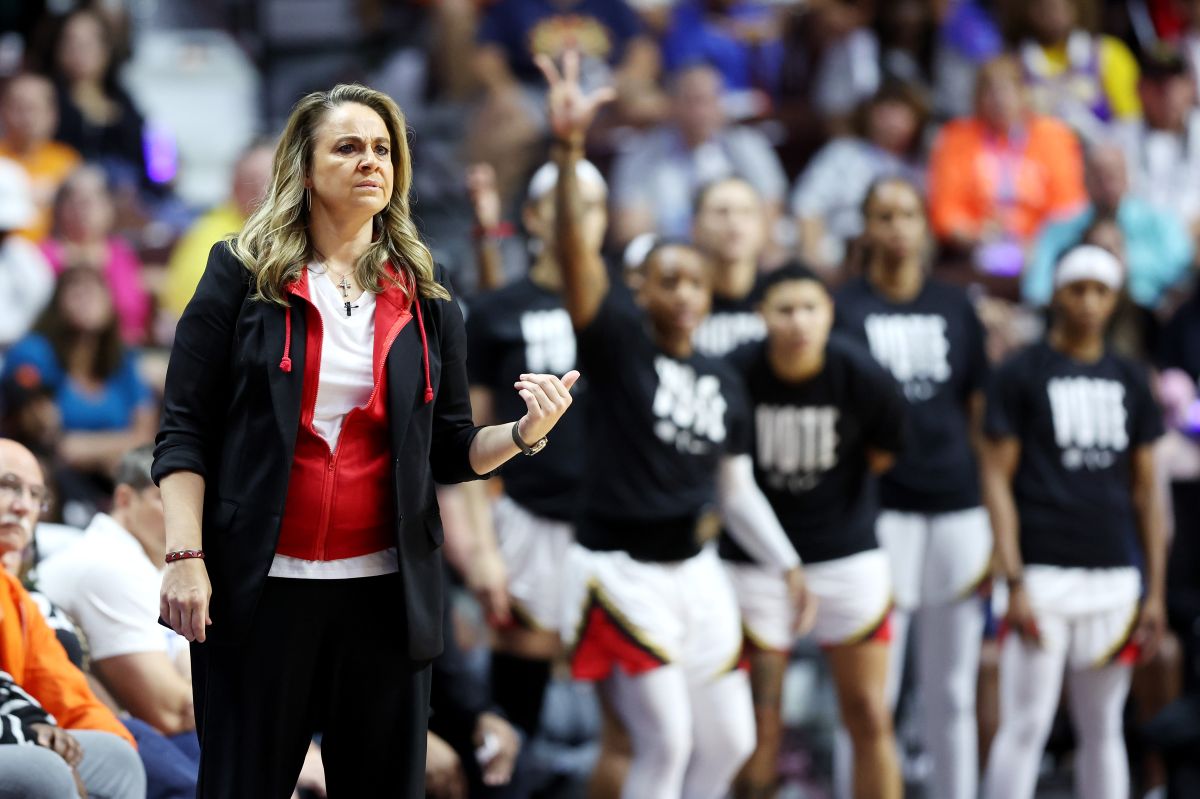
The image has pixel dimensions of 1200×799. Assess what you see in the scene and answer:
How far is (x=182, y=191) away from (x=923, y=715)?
5.55m

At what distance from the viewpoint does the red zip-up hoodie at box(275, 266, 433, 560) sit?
9.62 ft

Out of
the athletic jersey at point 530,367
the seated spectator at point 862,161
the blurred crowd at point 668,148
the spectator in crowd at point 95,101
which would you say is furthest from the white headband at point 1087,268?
the spectator in crowd at point 95,101

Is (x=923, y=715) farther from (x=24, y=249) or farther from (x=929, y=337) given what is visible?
(x=24, y=249)

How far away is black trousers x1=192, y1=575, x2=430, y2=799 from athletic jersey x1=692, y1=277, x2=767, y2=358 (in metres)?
3.13

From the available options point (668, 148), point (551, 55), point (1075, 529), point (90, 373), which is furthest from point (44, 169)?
point (1075, 529)

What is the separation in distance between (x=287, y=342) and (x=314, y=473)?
229 mm

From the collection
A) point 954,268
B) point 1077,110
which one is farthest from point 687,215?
point 1077,110

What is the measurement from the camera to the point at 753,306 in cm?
613

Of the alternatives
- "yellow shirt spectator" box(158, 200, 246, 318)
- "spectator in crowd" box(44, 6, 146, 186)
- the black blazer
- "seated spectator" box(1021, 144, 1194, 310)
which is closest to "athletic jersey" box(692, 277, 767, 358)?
"seated spectator" box(1021, 144, 1194, 310)

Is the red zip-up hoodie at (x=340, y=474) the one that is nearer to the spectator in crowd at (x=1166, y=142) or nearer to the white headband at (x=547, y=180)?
the white headband at (x=547, y=180)

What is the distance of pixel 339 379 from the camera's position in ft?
9.73

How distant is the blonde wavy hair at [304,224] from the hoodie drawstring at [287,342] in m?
0.02

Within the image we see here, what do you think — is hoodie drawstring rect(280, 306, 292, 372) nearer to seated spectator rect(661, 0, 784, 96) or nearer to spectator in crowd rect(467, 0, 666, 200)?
spectator in crowd rect(467, 0, 666, 200)

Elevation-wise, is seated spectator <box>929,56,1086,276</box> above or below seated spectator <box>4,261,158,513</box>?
above
